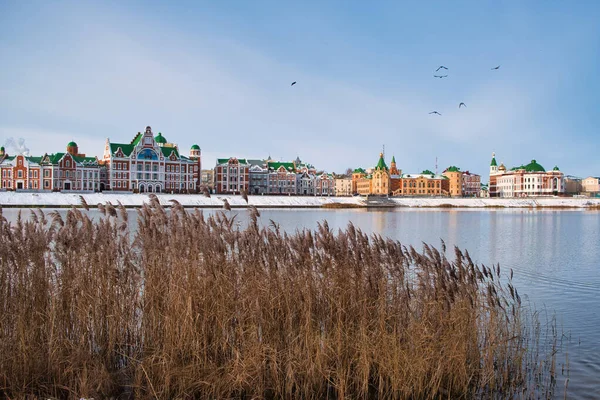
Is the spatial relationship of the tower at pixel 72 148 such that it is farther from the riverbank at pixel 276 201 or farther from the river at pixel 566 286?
the river at pixel 566 286

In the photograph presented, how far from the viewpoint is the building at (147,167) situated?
9518cm

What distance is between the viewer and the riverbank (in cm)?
6856

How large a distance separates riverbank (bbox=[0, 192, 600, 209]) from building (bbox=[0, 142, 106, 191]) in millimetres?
14620

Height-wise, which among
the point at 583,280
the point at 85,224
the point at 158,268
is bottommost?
the point at 583,280

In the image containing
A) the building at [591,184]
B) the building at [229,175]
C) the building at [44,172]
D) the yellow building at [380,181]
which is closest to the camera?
the building at [44,172]

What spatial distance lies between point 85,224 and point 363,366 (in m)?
4.93

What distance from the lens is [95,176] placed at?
95.3m

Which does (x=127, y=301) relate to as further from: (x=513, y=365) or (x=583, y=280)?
(x=583, y=280)

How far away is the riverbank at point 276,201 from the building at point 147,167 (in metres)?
12.1

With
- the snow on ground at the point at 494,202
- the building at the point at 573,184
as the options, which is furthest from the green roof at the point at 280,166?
the building at the point at 573,184

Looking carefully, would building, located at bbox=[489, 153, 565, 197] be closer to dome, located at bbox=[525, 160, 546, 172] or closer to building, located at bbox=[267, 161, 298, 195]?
dome, located at bbox=[525, 160, 546, 172]

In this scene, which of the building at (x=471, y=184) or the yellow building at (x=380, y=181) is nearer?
the yellow building at (x=380, y=181)

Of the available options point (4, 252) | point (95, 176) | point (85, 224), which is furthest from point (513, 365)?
point (95, 176)

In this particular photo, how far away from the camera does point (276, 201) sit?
292 feet
